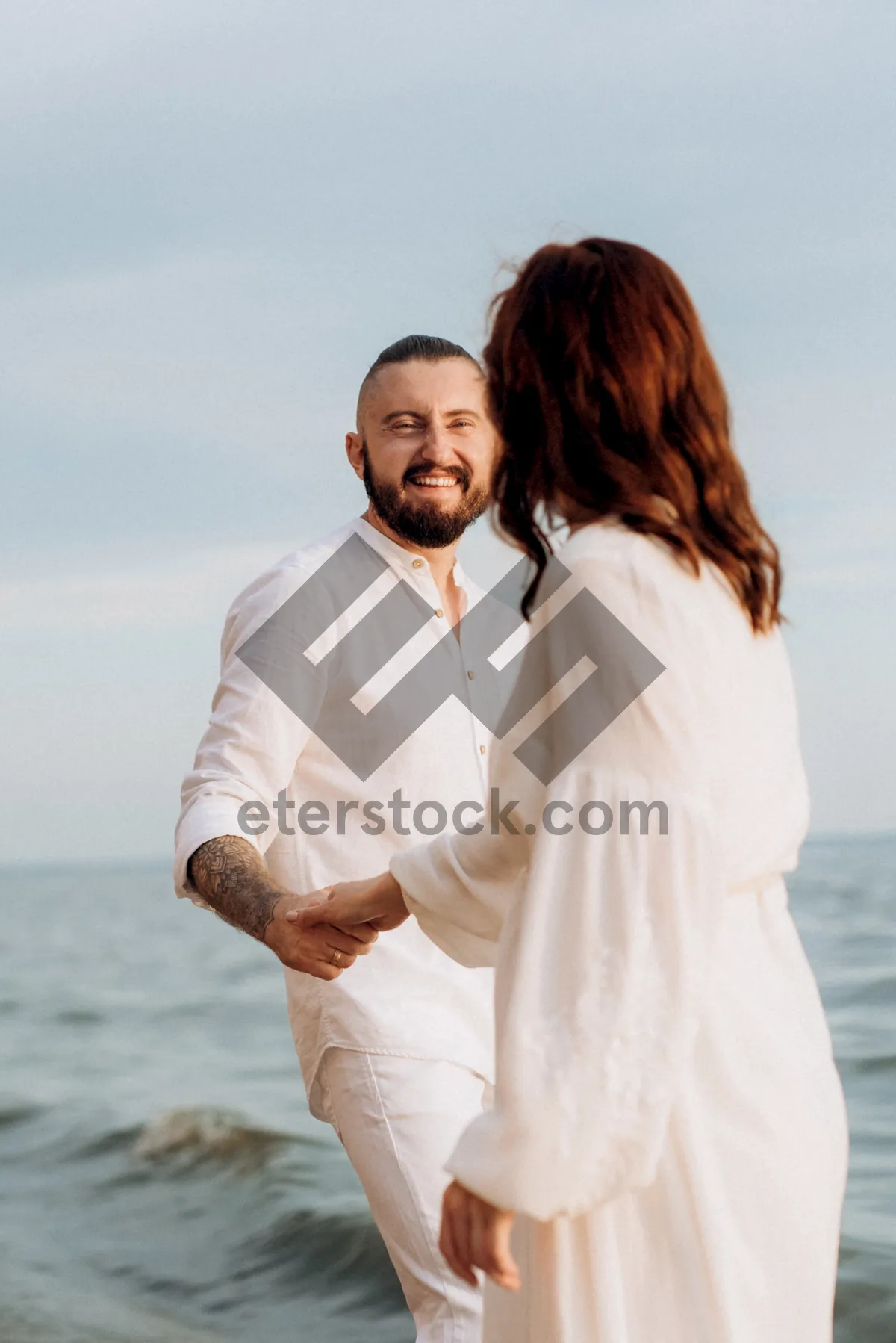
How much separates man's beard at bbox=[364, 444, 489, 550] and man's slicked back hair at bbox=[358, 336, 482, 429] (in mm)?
282

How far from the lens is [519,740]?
2.01 m

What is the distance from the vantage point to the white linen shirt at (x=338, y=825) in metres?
3.30

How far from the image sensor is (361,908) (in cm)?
255

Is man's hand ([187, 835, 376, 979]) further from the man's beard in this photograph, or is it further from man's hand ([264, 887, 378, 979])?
the man's beard

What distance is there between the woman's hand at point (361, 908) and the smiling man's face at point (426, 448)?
1.18 meters

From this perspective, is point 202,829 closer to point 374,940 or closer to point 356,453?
point 374,940

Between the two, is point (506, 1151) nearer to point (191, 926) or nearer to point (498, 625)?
point (498, 625)

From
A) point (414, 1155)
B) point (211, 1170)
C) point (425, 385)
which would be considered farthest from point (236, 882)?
point (211, 1170)

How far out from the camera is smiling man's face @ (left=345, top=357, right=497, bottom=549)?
3.84 metres

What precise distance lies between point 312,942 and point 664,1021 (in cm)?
118


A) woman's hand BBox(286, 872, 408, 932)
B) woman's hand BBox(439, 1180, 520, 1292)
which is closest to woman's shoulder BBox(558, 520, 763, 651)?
woman's hand BBox(286, 872, 408, 932)

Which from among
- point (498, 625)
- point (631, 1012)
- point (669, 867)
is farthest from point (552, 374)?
point (498, 625)

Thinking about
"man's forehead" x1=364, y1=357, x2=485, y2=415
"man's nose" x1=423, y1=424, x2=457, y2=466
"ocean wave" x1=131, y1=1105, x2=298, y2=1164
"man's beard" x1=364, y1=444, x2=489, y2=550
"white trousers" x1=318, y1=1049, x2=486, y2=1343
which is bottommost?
"ocean wave" x1=131, y1=1105, x2=298, y2=1164

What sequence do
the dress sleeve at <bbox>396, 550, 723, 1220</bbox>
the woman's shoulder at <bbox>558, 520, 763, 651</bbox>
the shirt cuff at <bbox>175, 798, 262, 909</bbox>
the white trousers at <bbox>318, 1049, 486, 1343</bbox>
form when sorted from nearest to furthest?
the dress sleeve at <bbox>396, 550, 723, 1220</bbox> → the woman's shoulder at <bbox>558, 520, 763, 651</bbox> → the white trousers at <bbox>318, 1049, 486, 1343</bbox> → the shirt cuff at <bbox>175, 798, 262, 909</bbox>
